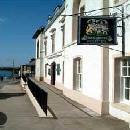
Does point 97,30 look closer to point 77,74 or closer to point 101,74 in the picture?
point 101,74

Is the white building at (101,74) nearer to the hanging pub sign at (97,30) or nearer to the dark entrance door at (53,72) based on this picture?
the hanging pub sign at (97,30)

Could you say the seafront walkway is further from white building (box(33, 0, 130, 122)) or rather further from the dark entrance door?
the dark entrance door

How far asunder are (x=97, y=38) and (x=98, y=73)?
278cm

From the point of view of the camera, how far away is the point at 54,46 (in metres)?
35.6

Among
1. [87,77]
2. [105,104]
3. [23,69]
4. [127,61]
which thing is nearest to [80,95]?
[87,77]

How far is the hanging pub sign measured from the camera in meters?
13.6

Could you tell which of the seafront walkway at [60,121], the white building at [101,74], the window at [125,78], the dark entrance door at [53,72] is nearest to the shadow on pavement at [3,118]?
the seafront walkway at [60,121]

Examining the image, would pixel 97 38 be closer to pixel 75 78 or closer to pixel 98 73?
pixel 98 73

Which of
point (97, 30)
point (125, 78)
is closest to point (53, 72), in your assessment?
point (125, 78)

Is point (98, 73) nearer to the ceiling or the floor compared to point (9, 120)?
nearer to the ceiling

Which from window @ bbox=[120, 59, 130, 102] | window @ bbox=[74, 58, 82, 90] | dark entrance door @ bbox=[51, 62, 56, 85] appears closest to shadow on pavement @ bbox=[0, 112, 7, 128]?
window @ bbox=[120, 59, 130, 102]

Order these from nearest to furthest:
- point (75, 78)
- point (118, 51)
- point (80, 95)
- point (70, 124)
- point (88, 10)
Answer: point (70, 124) < point (118, 51) < point (88, 10) < point (80, 95) < point (75, 78)

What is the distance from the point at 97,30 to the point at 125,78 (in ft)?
7.62

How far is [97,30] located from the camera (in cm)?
1356
